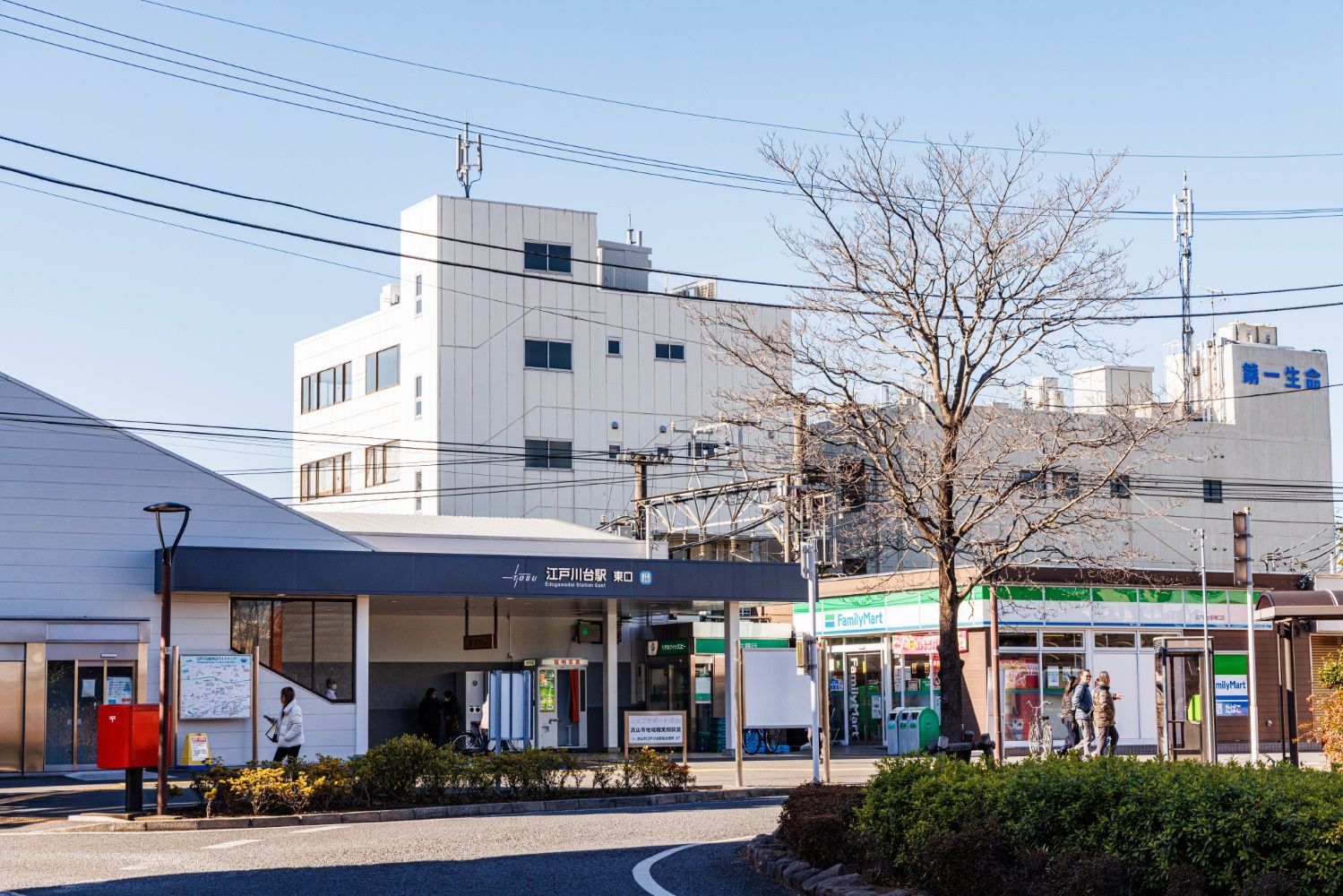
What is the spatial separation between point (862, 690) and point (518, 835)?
2617 centimetres

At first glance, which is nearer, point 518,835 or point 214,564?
point 518,835

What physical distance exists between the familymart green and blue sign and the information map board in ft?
45.4

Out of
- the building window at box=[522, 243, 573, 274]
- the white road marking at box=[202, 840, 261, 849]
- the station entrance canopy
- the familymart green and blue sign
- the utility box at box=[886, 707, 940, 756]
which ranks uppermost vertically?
the building window at box=[522, 243, 573, 274]

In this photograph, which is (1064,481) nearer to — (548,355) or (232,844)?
(232,844)

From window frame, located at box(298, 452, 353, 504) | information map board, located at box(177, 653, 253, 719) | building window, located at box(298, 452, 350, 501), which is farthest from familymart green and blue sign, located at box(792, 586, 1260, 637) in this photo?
building window, located at box(298, 452, 350, 501)

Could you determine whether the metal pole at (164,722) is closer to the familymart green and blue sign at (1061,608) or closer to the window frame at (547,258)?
the familymart green and blue sign at (1061,608)

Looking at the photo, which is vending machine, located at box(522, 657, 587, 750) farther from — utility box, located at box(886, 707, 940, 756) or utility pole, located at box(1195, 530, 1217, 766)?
utility pole, located at box(1195, 530, 1217, 766)

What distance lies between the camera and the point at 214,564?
29000 mm

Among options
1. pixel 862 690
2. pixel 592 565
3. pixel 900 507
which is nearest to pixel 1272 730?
pixel 862 690

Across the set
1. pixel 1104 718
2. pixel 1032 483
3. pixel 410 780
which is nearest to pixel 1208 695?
pixel 1104 718

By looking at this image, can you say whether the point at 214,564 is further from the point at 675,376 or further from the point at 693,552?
the point at 675,376

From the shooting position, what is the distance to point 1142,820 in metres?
9.66

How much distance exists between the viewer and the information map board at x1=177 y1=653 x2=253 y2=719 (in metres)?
28.4

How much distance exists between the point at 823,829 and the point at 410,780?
882cm
